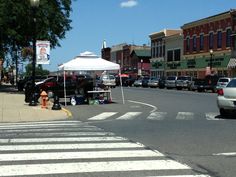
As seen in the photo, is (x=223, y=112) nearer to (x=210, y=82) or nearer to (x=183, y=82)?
(x=210, y=82)

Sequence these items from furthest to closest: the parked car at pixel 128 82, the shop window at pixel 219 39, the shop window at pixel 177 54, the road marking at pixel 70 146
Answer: the shop window at pixel 177 54, the parked car at pixel 128 82, the shop window at pixel 219 39, the road marking at pixel 70 146

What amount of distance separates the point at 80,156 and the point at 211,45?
59.2 meters

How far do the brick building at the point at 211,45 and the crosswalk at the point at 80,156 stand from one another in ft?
163

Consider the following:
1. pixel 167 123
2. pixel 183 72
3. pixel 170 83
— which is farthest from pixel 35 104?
pixel 183 72

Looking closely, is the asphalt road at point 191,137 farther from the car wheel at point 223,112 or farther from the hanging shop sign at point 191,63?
the hanging shop sign at point 191,63

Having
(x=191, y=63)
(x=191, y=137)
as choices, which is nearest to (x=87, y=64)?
(x=191, y=137)

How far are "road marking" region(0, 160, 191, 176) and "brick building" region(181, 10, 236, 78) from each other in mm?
52595

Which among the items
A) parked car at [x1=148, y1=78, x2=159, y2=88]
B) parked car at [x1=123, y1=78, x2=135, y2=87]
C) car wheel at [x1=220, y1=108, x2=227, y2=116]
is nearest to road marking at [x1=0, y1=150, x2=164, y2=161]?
car wheel at [x1=220, y1=108, x2=227, y2=116]

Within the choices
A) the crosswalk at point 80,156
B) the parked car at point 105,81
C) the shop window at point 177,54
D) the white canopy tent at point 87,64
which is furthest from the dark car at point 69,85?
the shop window at point 177,54

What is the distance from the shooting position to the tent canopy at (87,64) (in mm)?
25859

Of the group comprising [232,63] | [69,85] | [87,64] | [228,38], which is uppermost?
[228,38]

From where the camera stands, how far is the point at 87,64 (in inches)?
1032

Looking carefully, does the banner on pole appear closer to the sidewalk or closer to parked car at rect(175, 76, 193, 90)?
the sidewalk

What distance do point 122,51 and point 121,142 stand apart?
348ft
